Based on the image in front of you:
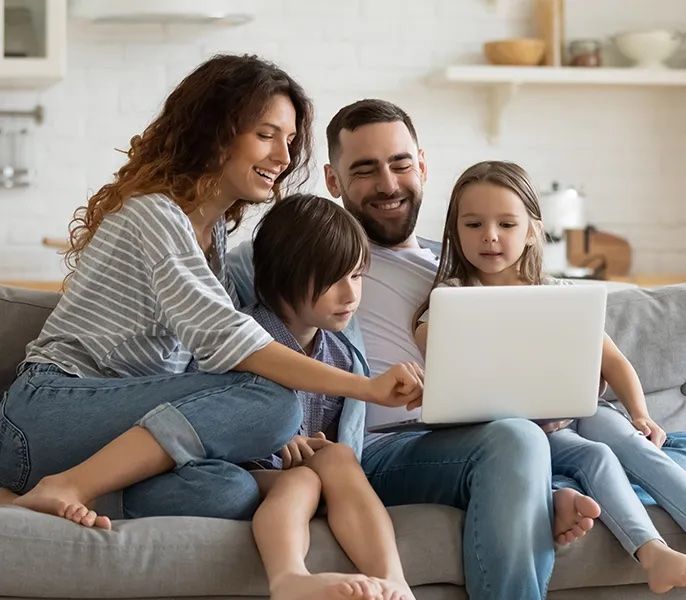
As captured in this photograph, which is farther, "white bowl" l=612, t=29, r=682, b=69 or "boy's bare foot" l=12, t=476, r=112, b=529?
"white bowl" l=612, t=29, r=682, b=69

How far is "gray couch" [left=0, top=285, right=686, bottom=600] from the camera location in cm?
193

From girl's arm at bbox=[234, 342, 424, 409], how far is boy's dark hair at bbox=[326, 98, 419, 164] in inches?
31.6

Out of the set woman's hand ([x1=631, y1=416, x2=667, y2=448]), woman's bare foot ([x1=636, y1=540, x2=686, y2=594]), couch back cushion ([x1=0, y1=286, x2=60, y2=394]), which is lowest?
woman's bare foot ([x1=636, y1=540, x2=686, y2=594])

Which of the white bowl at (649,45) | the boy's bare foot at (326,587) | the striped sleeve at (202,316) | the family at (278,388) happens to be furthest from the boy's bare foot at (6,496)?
→ the white bowl at (649,45)

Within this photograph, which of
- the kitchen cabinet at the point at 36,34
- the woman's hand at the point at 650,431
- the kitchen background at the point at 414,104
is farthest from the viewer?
the kitchen background at the point at 414,104

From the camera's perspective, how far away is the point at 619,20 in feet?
15.5

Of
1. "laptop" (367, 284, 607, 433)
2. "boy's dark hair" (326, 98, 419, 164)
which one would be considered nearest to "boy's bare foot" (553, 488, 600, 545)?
"laptop" (367, 284, 607, 433)

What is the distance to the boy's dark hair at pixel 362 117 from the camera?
273cm

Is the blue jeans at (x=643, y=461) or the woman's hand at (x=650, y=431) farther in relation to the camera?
the woman's hand at (x=650, y=431)

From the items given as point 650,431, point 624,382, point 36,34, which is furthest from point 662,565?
point 36,34

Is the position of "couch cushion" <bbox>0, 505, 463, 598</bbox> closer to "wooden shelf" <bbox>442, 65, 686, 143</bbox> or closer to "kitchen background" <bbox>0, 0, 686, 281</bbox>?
"kitchen background" <bbox>0, 0, 686, 281</bbox>

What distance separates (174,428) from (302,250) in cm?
44

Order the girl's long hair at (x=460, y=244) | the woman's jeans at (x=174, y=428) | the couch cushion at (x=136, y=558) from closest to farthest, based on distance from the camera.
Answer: the couch cushion at (x=136, y=558) < the woman's jeans at (x=174, y=428) < the girl's long hair at (x=460, y=244)

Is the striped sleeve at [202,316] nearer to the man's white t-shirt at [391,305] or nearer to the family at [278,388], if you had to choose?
the family at [278,388]
